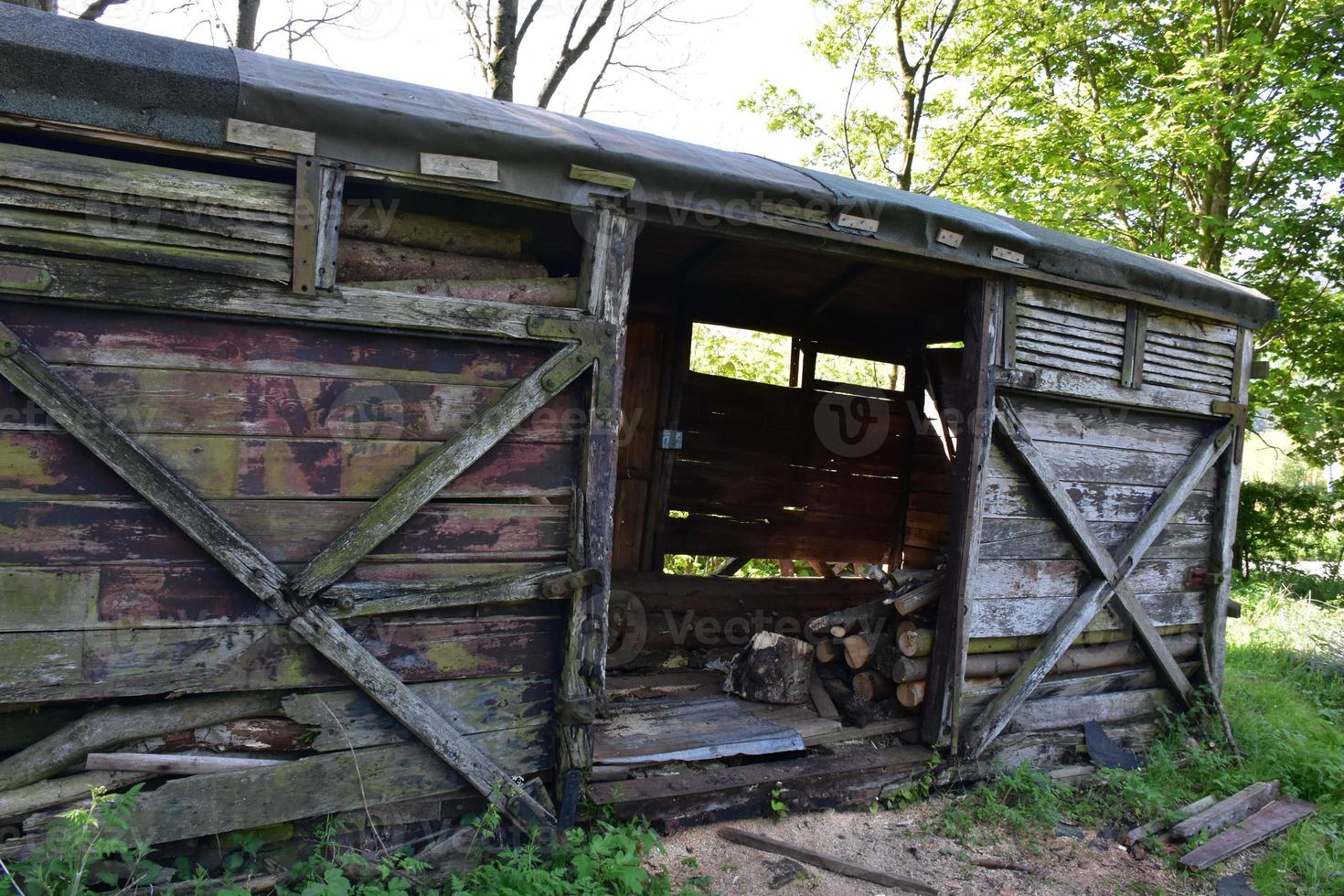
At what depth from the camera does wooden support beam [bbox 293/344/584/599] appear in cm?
323

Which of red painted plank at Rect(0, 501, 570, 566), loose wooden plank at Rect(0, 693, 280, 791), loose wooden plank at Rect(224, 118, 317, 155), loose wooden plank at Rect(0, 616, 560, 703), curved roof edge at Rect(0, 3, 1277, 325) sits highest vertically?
curved roof edge at Rect(0, 3, 1277, 325)

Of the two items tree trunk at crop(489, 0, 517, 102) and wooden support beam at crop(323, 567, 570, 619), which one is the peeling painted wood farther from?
tree trunk at crop(489, 0, 517, 102)

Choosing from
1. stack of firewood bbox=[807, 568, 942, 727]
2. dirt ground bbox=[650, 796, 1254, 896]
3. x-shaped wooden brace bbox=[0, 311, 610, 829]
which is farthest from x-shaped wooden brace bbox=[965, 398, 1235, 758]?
x-shaped wooden brace bbox=[0, 311, 610, 829]

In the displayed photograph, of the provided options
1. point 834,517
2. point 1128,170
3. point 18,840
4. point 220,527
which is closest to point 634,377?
point 834,517

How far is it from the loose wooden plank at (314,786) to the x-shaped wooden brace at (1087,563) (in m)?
2.92

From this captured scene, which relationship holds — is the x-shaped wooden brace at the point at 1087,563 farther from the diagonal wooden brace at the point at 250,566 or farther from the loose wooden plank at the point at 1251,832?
the diagonal wooden brace at the point at 250,566

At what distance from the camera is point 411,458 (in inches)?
135

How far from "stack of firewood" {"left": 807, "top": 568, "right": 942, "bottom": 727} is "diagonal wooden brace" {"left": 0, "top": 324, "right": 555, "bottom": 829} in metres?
2.48

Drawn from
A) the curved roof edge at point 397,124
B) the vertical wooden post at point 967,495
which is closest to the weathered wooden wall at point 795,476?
the vertical wooden post at point 967,495

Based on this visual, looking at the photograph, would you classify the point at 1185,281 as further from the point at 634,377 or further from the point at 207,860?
the point at 207,860

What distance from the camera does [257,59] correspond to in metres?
3.58

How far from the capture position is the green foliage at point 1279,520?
1201cm

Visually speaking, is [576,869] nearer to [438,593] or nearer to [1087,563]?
[438,593]

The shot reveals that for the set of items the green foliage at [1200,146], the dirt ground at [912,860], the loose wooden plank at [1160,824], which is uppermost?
the green foliage at [1200,146]
